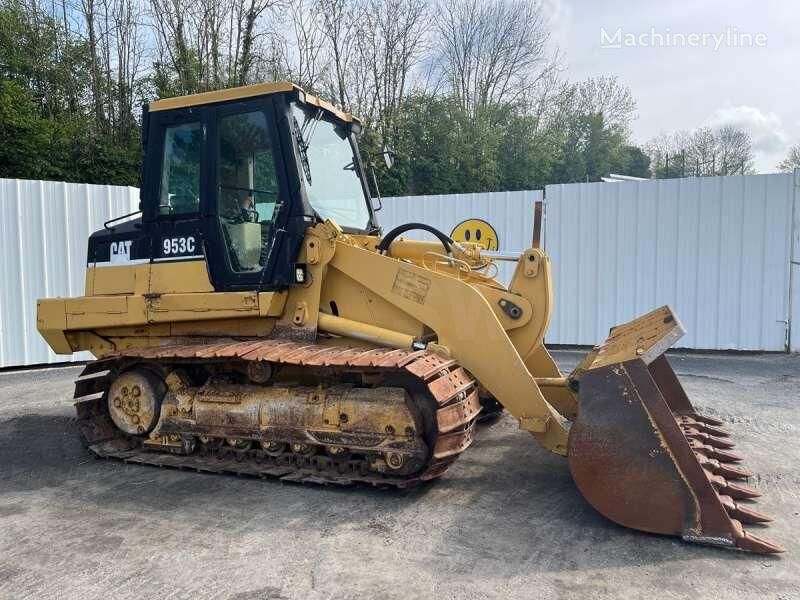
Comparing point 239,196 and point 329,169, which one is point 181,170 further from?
point 329,169

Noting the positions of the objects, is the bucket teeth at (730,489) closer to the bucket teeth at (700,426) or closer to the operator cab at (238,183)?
the bucket teeth at (700,426)

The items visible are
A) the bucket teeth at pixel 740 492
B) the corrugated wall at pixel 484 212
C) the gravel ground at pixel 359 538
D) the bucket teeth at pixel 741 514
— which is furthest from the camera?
the corrugated wall at pixel 484 212

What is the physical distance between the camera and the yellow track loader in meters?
4.11

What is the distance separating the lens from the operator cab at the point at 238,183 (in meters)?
4.82

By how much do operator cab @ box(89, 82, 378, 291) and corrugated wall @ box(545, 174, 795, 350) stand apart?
6.42m

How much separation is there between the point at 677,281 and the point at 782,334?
172 cm

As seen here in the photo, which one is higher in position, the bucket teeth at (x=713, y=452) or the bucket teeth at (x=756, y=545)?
the bucket teeth at (x=713, y=452)

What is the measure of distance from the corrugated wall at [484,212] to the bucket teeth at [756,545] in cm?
803

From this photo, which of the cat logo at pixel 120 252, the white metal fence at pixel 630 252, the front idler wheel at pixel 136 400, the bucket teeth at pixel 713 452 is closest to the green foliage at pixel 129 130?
the white metal fence at pixel 630 252

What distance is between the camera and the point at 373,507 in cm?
402

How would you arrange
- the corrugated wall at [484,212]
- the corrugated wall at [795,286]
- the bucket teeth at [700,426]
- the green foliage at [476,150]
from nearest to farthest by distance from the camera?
1. the bucket teeth at [700,426]
2. the corrugated wall at [795,286]
3. the corrugated wall at [484,212]
4. the green foliage at [476,150]

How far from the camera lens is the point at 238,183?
5031mm

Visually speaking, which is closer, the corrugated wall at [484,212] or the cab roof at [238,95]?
the cab roof at [238,95]

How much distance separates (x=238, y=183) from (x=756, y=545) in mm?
4281
